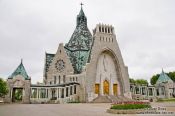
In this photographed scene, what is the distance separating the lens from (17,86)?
158 ft

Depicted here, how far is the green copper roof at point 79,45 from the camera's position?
174 feet

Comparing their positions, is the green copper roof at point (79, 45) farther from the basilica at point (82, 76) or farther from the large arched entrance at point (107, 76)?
the large arched entrance at point (107, 76)

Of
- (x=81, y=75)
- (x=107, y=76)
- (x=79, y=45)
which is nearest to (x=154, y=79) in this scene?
(x=107, y=76)

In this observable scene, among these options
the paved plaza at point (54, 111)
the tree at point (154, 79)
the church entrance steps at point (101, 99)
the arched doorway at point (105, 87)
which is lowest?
the church entrance steps at point (101, 99)

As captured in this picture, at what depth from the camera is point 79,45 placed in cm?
5653

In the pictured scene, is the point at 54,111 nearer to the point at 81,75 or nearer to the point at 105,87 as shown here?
the point at 81,75

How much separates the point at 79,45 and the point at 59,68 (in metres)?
8.13

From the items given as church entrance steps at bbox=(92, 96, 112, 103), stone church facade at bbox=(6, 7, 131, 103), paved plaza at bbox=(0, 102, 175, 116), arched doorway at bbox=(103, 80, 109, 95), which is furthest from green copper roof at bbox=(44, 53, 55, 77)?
paved plaza at bbox=(0, 102, 175, 116)

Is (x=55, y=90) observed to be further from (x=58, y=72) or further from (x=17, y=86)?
(x=17, y=86)

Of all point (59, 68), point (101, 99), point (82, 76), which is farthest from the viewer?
point (59, 68)

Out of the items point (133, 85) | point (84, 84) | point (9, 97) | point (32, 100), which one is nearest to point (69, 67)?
point (84, 84)

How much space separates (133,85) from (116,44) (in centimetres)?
1356

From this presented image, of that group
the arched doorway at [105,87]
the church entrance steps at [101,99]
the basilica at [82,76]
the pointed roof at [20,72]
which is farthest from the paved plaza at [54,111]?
the arched doorway at [105,87]

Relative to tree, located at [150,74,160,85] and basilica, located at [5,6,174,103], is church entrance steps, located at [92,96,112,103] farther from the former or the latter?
tree, located at [150,74,160,85]
